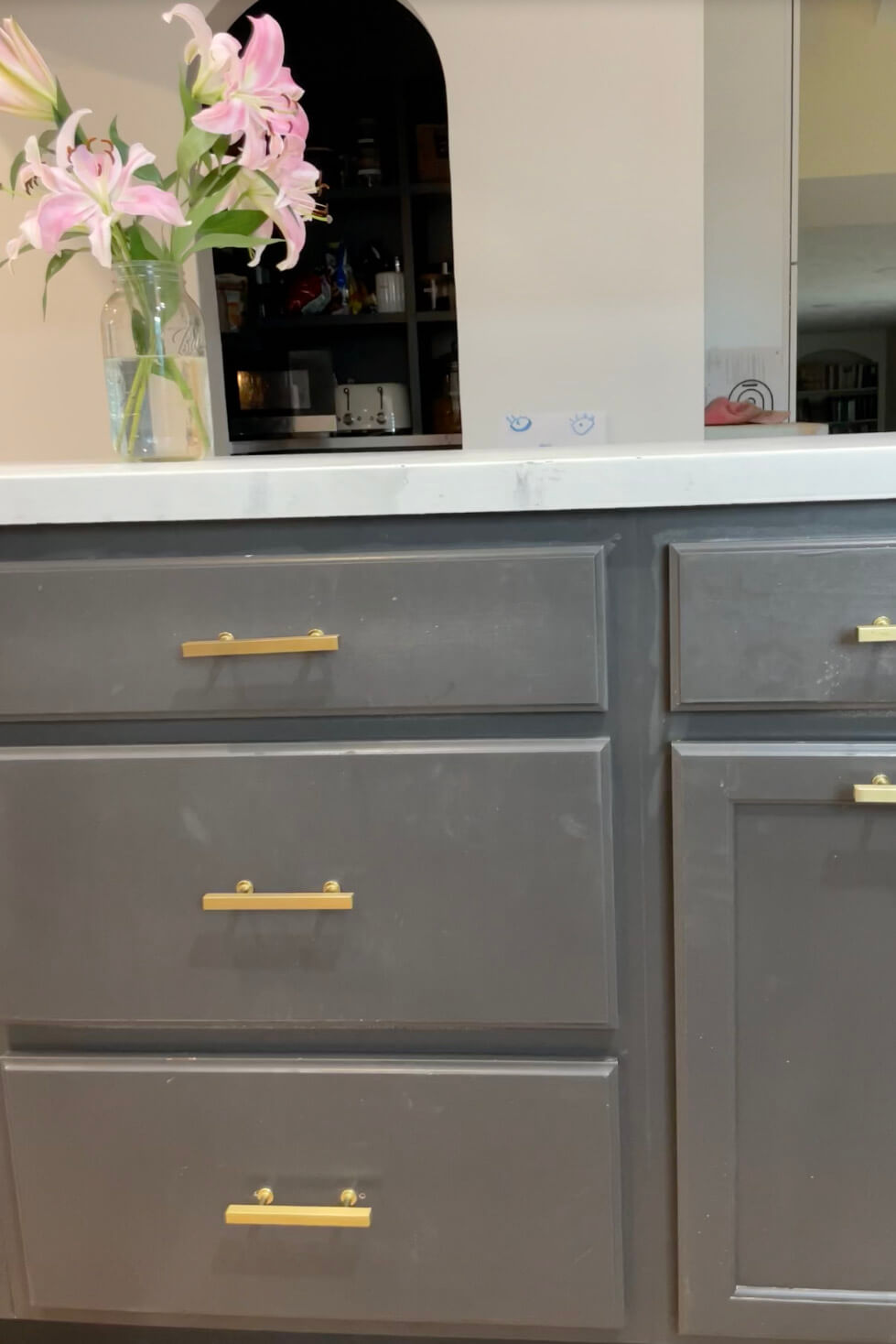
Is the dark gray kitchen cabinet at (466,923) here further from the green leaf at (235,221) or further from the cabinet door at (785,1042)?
the green leaf at (235,221)

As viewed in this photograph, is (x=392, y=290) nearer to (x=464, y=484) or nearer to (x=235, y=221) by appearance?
(x=235, y=221)

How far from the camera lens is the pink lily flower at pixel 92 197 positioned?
83cm

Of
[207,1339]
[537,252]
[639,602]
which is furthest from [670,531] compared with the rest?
[537,252]

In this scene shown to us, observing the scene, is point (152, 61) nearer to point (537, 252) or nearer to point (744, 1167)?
point (537, 252)

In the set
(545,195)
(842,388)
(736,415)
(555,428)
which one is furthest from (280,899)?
(842,388)

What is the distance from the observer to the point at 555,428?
2.02 meters

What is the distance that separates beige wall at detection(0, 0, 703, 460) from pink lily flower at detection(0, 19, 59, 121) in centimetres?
117

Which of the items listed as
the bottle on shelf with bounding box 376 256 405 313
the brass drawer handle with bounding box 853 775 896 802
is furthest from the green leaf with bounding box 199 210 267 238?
the bottle on shelf with bounding box 376 256 405 313

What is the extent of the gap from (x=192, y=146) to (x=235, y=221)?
0.24ft

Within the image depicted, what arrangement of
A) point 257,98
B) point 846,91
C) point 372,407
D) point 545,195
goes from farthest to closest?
point 846,91, point 372,407, point 545,195, point 257,98

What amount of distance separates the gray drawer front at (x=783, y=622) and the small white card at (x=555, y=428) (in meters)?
1.27

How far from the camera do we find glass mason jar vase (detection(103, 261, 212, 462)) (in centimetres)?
95

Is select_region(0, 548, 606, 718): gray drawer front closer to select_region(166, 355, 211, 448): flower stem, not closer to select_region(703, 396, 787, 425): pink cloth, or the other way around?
select_region(166, 355, 211, 448): flower stem

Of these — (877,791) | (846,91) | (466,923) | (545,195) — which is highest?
(846,91)
